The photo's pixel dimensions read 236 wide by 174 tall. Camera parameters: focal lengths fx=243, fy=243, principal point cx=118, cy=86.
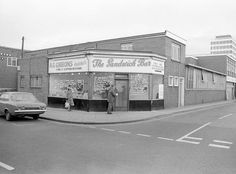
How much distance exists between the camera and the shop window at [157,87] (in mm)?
17719

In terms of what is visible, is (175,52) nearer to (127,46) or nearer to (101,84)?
(127,46)

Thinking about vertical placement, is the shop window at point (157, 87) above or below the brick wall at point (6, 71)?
below

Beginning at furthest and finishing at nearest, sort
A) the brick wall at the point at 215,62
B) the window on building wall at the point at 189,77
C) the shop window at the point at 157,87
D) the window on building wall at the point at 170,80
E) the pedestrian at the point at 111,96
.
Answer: the brick wall at the point at 215,62 → the window on building wall at the point at 189,77 → the window on building wall at the point at 170,80 → the shop window at the point at 157,87 → the pedestrian at the point at 111,96

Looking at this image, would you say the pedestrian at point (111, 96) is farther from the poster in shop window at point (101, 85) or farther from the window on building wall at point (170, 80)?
the window on building wall at point (170, 80)

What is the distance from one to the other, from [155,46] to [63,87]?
8.30 meters

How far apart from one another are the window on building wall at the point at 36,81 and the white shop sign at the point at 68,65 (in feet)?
6.08

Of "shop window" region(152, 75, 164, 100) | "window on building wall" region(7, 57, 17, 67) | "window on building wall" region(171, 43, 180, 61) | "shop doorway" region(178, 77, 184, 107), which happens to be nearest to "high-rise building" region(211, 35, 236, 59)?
"shop doorway" region(178, 77, 184, 107)

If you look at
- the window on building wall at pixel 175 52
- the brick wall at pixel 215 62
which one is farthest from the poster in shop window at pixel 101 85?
the brick wall at pixel 215 62

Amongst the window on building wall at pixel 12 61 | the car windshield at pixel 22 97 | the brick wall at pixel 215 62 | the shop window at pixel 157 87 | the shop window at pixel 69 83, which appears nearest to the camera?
the car windshield at pixel 22 97

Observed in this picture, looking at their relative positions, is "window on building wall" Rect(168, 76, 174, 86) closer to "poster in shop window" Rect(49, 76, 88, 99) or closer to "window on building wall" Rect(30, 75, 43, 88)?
"poster in shop window" Rect(49, 76, 88, 99)

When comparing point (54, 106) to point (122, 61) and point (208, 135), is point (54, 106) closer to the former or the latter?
point (122, 61)

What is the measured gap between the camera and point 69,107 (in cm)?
1645

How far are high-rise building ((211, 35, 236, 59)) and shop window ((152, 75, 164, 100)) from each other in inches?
3679

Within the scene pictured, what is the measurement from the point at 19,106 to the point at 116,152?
24.5 feet
